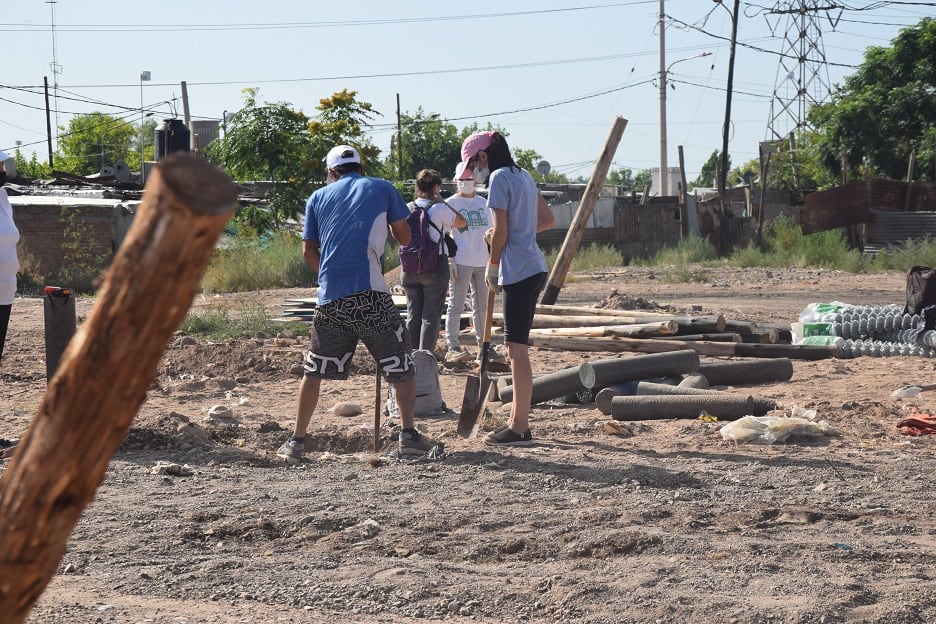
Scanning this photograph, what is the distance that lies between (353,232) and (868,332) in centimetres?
653

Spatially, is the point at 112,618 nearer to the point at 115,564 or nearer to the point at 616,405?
the point at 115,564

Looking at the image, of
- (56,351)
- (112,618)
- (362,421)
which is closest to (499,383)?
(362,421)

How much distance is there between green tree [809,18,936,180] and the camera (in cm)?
3033

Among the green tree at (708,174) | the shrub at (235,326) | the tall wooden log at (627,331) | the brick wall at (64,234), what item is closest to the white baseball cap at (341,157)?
the tall wooden log at (627,331)

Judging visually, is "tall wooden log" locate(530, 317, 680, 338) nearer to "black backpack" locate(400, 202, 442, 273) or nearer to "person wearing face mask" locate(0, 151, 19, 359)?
"black backpack" locate(400, 202, 442, 273)

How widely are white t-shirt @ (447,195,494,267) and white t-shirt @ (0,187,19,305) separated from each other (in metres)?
4.12

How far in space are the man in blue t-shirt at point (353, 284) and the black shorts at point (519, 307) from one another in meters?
0.67

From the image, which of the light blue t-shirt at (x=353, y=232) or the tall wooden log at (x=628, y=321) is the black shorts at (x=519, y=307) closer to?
the light blue t-shirt at (x=353, y=232)

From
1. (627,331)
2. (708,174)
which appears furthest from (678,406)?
(708,174)

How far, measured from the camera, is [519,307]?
21.7 feet

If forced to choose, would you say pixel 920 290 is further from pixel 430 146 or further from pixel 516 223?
pixel 430 146

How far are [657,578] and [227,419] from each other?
4.51m

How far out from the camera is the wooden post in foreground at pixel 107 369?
1.94 metres

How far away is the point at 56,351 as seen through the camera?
26.8 ft
